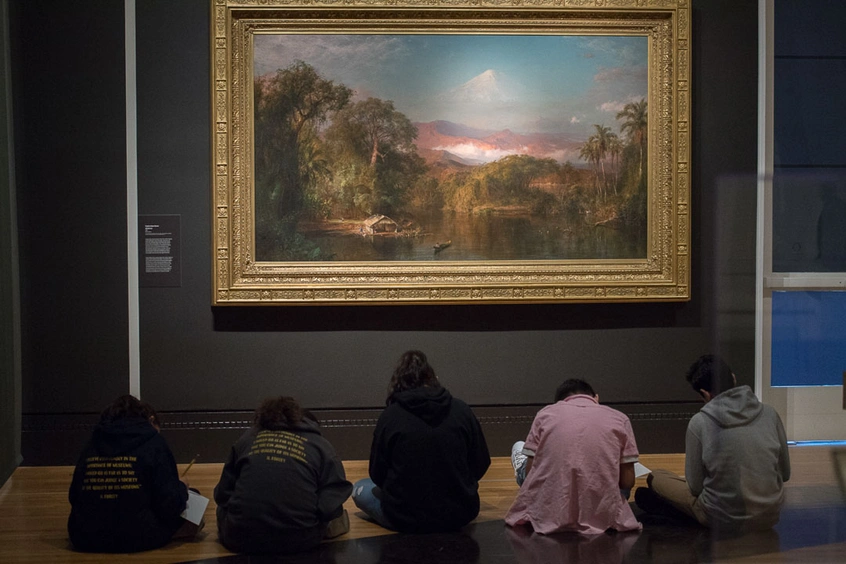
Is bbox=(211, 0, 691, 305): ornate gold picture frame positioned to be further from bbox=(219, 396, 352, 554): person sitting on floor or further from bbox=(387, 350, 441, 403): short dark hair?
bbox=(219, 396, 352, 554): person sitting on floor

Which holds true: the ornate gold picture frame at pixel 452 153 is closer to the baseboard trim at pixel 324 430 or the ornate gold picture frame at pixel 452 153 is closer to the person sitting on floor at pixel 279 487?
the baseboard trim at pixel 324 430

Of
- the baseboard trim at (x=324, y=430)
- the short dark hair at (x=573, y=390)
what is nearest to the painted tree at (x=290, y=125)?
the baseboard trim at (x=324, y=430)

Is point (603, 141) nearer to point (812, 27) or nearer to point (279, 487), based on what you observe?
point (812, 27)

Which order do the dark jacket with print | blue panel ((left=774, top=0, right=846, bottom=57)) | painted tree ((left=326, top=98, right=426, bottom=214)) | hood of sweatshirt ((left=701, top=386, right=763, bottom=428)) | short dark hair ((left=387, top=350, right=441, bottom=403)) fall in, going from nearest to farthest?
blue panel ((left=774, top=0, right=846, bottom=57))
hood of sweatshirt ((left=701, top=386, right=763, bottom=428))
the dark jacket with print
short dark hair ((left=387, top=350, right=441, bottom=403))
painted tree ((left=326, top=98, right=426, bottom=214))

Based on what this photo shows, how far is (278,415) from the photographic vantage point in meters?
5.17

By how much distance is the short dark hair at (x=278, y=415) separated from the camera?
516cm

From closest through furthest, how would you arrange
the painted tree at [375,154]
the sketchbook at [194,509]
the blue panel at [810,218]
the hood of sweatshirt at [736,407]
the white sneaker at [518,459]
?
A: the blue panel at [810,218] → the hood of sweatshirt at [736,407] → the sketchbook at [194,509] → the white sneaker at [518,459] → the painted tree at [375,154]

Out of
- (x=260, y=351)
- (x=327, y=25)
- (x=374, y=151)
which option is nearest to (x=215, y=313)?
(x=260, y=351)

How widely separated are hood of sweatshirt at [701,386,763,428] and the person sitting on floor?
264cm

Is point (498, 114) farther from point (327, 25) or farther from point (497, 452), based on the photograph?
point (497, 452)

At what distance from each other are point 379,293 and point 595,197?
2.36 m

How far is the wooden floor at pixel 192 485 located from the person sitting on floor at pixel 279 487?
0.38 m

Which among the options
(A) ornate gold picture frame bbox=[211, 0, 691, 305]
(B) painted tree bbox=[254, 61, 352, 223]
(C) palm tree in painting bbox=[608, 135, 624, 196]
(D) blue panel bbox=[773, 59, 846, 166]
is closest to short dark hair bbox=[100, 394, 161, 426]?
(A) ornate gold picture frame bbox=[211, 0, 691, 305]

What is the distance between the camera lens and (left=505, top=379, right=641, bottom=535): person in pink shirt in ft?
17.1
